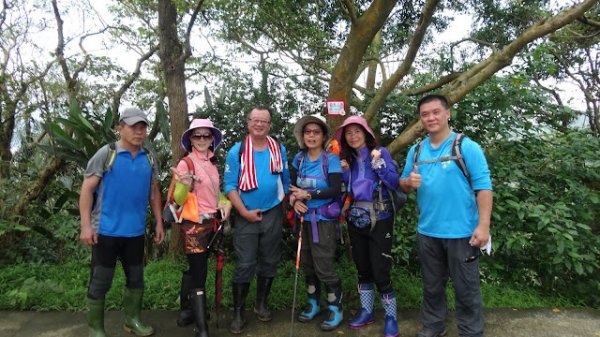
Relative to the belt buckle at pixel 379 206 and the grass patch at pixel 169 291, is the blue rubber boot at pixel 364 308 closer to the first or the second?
the grass patch at pixel 169 291

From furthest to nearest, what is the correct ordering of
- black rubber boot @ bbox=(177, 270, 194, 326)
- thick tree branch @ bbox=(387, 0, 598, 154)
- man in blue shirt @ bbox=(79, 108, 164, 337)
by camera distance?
thick tree branch @ bbox=(387, 0, 598, 154) < black rubber boot @ bbox=(177, 270, 194, 326) < man in blue shirt @ bbox=(79, 108, 164, 337)

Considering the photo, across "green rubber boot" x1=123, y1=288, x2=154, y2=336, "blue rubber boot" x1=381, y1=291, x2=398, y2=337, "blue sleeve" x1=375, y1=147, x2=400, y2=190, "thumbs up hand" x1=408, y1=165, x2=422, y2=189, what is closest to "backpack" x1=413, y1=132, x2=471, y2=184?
"thumbs up hand" x1=408, y1=165, x2=422, y2=189

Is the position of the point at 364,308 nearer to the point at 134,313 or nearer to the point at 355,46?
the point at 134,313

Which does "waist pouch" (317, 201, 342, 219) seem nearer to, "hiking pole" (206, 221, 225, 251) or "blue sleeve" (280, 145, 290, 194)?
"blue sleeve" (280, 145, 290, 194)

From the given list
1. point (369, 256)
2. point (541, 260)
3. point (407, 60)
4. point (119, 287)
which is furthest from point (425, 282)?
point (119, 287)

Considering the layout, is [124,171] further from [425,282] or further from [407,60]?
[407,60]

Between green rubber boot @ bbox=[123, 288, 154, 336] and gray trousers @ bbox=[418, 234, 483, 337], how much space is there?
7.22 ft

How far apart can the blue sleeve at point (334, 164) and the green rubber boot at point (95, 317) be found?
79.2 inches

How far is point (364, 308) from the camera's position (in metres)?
3.30

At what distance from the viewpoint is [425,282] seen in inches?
118

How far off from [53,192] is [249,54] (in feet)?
11.7

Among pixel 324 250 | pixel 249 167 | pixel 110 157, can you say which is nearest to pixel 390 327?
pixel 324 250

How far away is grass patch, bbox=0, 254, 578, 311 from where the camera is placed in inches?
145

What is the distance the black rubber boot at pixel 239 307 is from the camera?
3.25m
